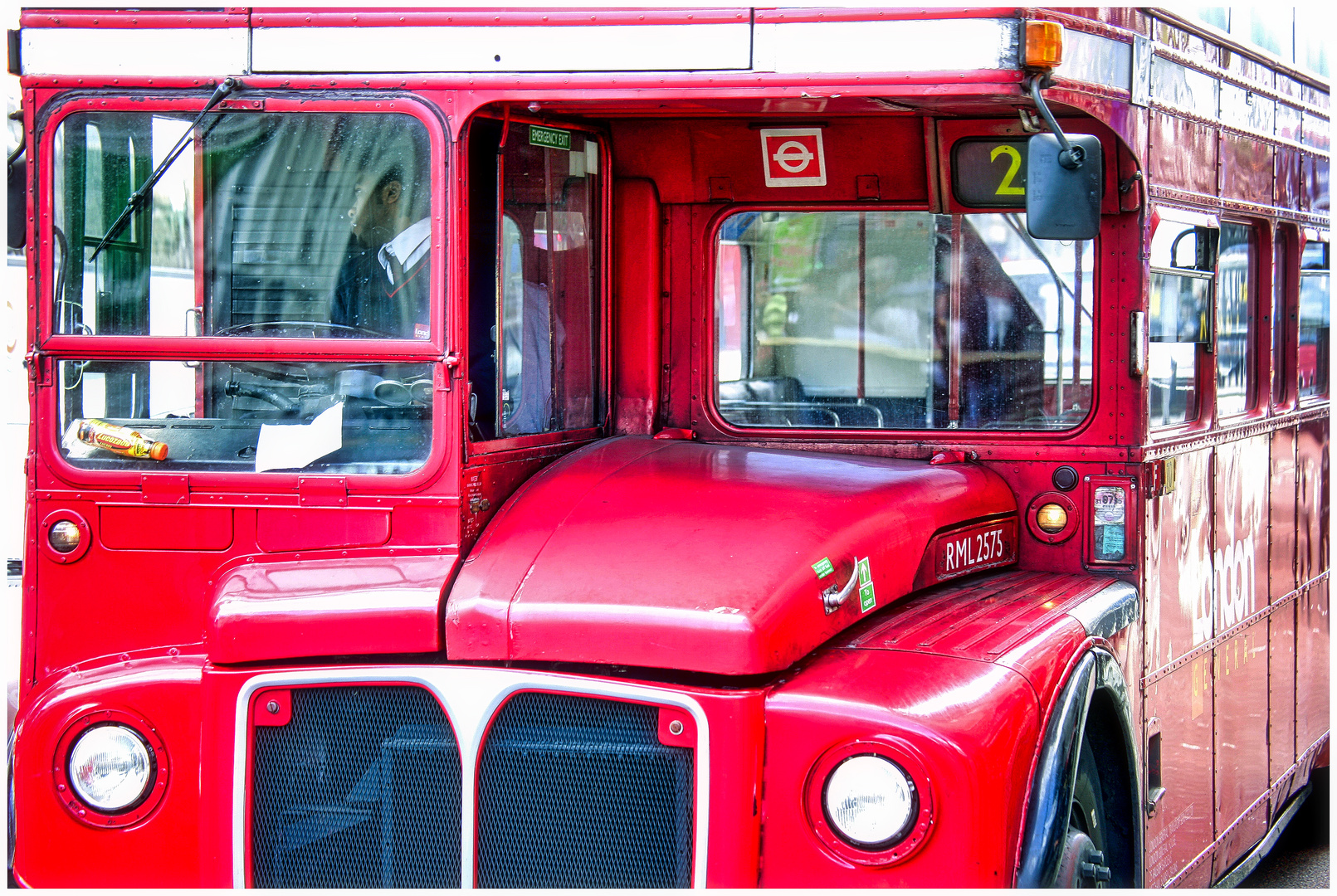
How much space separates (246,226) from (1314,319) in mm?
4432

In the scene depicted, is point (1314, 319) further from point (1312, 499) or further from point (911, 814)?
point (911, 814)

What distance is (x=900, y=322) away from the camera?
3832mm

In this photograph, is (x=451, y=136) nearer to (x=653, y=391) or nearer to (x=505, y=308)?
(x=505, y=308)

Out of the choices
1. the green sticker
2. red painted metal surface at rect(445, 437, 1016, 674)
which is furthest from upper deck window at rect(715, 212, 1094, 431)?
the green sticker

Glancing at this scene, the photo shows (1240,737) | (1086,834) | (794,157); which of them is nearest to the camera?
(1086,834)

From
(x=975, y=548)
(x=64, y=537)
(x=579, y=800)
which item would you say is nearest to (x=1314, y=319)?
(x=975, y=548)

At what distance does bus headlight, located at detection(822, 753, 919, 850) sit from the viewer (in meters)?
2.47

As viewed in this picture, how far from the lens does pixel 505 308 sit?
3225 millimetres

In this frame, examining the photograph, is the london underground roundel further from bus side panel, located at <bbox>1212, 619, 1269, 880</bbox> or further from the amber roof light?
bus side panel, located at <bbox>1212, 619, 1269, 880</bbox>

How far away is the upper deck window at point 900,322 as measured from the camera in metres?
3.74

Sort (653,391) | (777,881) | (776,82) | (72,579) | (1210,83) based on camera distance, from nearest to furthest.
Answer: (777,881)
(776,82)
(72,579)
(653,391)
(1210,83)

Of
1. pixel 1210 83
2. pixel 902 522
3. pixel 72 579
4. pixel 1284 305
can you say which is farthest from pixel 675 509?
pixel 1284 305

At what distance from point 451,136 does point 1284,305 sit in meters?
3.62

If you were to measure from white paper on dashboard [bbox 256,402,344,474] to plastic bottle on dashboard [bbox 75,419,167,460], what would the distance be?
240 millimetres
